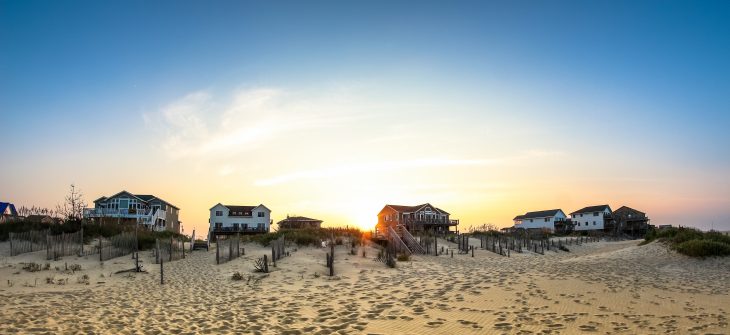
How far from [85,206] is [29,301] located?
1423 inches

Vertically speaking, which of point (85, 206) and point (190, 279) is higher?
point (85, 206)

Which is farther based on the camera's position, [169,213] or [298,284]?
[169,213]

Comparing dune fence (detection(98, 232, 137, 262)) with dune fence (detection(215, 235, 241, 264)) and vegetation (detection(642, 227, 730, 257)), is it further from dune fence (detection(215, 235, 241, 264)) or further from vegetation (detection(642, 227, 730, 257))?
vegetation (detection(642, 227, 730, 257))

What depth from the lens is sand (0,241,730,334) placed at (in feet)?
35.6

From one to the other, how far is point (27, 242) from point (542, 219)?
7677cm

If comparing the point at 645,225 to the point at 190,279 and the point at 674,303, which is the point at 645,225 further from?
the point at 190,279

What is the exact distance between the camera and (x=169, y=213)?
60.3 m

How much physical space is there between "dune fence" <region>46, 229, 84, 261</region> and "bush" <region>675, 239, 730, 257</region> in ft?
110

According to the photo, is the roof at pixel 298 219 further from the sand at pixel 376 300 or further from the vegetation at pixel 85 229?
the sand at pixel 376 300

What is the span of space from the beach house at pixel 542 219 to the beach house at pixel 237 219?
49.0m

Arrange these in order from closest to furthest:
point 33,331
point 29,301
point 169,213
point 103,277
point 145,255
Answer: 1. point 33,331
2. point 29,301
3. point 103,277
4. point 145,255
5. point 169,213

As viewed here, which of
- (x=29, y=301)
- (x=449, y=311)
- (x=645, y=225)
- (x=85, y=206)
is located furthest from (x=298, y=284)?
(x=645, y=225)

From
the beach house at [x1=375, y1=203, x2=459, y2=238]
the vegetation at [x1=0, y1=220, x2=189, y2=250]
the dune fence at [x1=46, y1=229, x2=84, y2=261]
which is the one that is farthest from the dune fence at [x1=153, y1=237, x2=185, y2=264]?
the beach house at [x1=375, y1=203, x2=459, y2=238]

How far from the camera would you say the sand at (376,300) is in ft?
35.6
